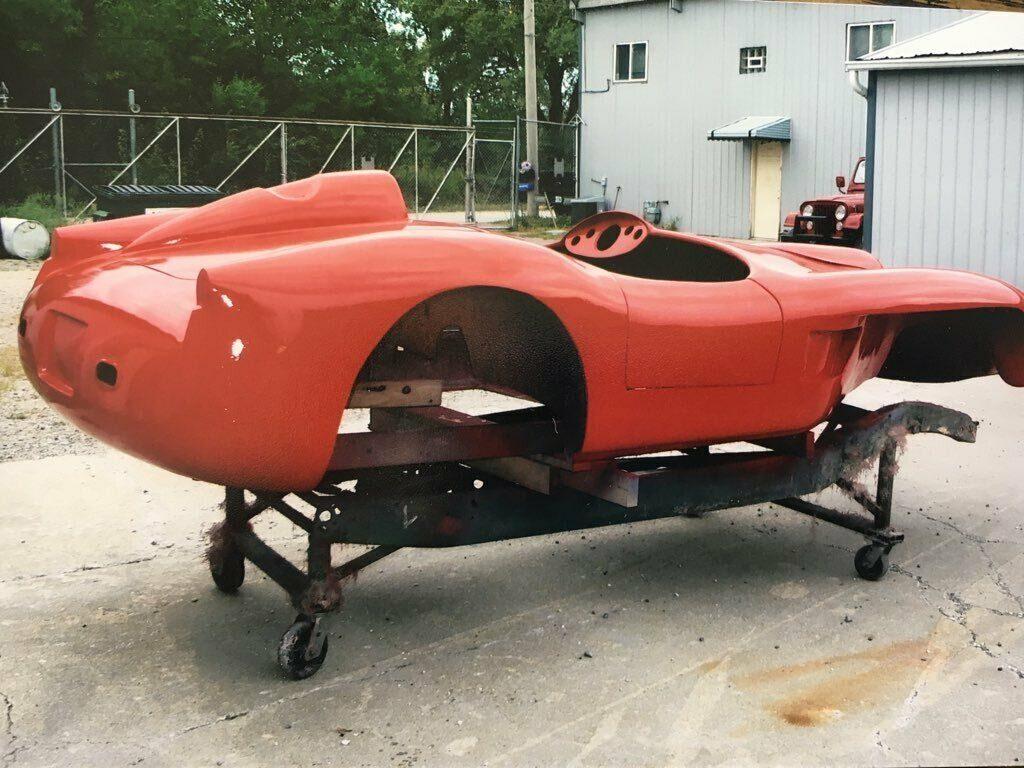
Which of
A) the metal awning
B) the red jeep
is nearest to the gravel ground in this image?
the red jeep

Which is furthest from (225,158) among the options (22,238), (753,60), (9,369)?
(9,369)

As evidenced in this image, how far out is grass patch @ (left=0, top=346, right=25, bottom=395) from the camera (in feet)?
25.1

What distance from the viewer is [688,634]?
3.61 m

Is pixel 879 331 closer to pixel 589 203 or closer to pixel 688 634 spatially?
pixel 688 634

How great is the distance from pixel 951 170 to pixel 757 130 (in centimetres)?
990

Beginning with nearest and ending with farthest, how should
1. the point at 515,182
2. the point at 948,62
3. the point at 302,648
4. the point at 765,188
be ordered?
the point at 302,648
the point at 948,62
the point at 765,188
the point at 515,182

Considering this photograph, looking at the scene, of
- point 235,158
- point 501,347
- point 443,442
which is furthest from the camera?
point 235,158

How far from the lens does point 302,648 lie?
3.22 metres

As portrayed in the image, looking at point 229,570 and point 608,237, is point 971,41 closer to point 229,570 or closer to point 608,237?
point 608,237

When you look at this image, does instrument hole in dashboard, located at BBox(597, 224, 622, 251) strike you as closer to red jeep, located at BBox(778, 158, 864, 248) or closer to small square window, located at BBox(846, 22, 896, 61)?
red jeep, located at BBox(778, 158, 864, 248)

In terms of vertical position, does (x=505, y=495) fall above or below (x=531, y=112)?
below

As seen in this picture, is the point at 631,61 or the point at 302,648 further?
the point at 631,61

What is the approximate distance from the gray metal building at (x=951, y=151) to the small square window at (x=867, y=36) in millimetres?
8809

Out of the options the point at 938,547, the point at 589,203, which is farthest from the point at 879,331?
the point at 589,203
